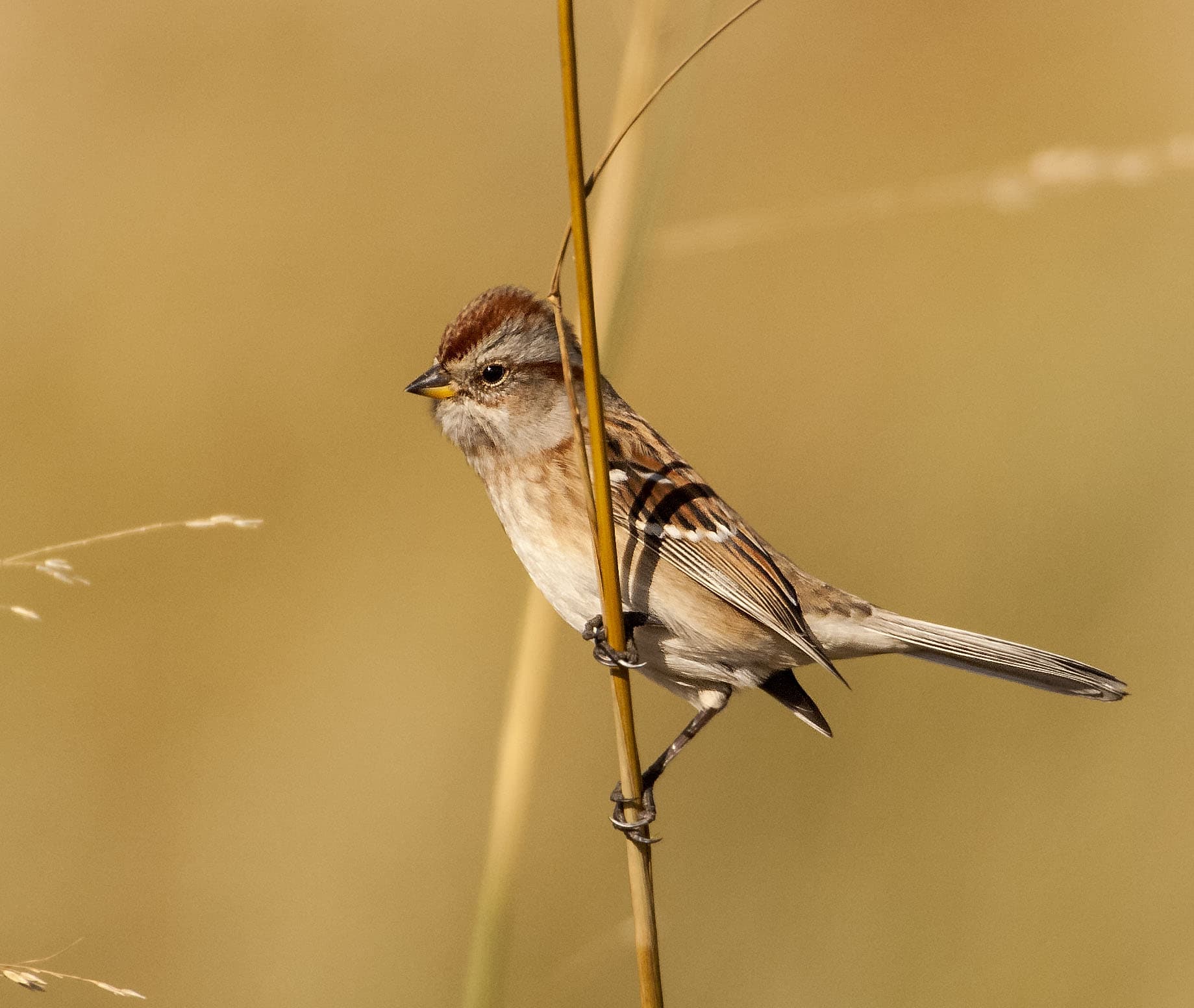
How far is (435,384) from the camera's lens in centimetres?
248

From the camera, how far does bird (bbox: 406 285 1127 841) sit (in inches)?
95.6

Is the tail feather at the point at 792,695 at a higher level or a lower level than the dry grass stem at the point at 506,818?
higher

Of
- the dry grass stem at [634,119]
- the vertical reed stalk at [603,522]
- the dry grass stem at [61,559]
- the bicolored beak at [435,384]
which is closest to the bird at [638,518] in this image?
the bicolored beak at [435,384]

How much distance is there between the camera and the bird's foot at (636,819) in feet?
5.43

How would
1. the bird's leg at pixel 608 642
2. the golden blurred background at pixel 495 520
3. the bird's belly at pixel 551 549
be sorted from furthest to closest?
the golden blurred background at pixel 495 520 < the bird's belly at pixel 551 549 < the bird's leg at pixel 608 642

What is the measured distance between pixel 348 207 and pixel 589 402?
10.9 ft

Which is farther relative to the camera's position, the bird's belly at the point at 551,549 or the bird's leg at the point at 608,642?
the bird's belly at the point at 551,549

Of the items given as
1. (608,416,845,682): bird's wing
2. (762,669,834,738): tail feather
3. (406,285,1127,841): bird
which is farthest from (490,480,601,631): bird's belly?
(762,669,834,738): tail feather

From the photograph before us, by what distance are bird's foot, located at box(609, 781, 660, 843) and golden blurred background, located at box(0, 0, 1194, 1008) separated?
0.24 metres

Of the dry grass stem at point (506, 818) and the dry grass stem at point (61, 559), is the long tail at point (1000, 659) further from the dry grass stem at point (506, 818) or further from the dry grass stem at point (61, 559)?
the dry grass stem at point (61, 559)

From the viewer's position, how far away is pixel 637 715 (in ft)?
11.9

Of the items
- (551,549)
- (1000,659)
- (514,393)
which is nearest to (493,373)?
(514,393)

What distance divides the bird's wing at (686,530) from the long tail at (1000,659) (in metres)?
0.26

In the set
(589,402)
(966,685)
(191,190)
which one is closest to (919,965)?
(966,685)
